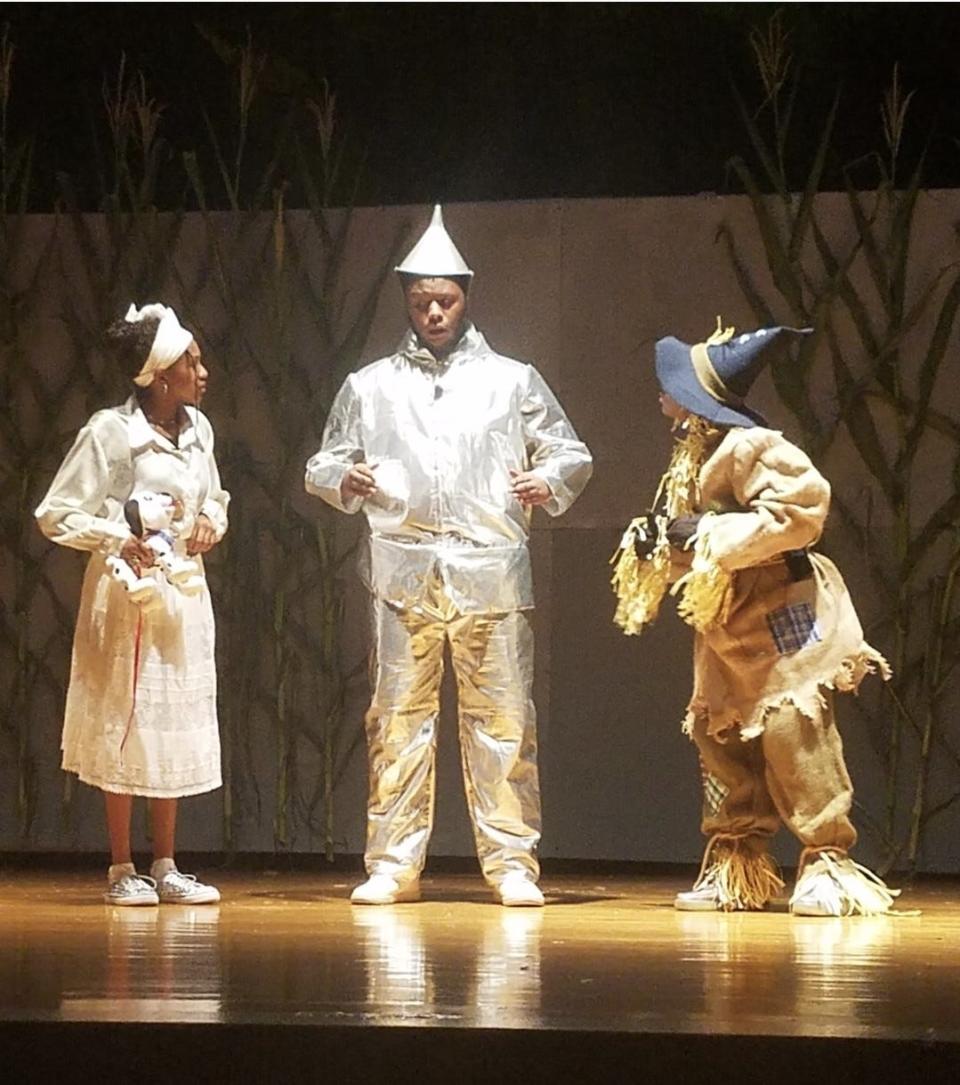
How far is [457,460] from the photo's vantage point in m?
4.85

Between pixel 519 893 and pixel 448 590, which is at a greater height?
pixel 448 590

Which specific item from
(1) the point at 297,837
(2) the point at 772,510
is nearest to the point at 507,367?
(2) the point at 772,510

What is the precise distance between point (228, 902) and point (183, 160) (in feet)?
7.66

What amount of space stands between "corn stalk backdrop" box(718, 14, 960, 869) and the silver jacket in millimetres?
1054

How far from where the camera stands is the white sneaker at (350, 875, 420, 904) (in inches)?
187

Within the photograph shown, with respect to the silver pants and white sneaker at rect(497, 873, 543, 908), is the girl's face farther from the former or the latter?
white sneaker at rect(497, 873, 543, 908)

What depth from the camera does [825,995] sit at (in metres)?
3.20

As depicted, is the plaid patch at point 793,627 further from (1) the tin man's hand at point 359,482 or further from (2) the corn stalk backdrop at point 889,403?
(2) the corn stalk backdrop at point 889,403

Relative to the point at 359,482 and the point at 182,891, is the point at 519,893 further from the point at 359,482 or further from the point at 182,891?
the point at 359,482

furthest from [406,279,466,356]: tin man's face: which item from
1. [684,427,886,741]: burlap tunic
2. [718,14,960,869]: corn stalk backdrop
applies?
[718,14,960,869]: corn stalk backdrop

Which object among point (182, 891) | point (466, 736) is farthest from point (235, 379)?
point (182, 891)

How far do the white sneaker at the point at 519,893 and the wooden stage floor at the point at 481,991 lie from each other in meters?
0.07

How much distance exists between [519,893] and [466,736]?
0.39 m

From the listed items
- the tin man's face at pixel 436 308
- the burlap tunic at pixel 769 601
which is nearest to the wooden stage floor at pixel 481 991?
the burlap tunic at pixel 769 601
